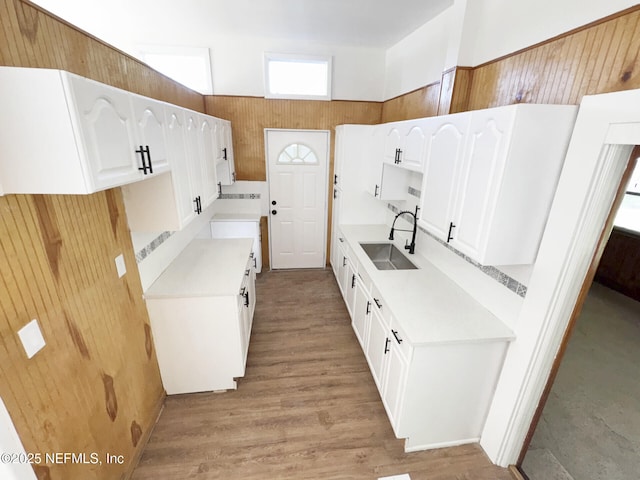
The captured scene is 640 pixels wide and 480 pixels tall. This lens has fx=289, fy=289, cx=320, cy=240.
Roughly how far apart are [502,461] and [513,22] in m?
2.68

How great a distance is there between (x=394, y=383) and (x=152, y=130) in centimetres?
208

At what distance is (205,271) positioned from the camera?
7.84 ft

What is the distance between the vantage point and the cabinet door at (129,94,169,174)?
1344 mm

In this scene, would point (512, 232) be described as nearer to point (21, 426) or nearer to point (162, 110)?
point (162, 110)

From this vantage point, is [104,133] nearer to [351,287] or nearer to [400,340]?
[400,340]

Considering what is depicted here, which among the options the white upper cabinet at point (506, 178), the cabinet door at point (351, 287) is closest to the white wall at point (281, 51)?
the cabinet door at point (351, 287)

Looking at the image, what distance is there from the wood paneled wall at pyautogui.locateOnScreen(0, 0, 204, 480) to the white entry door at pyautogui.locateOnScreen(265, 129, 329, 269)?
2.12 metres

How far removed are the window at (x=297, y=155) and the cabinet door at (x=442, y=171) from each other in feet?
7.24

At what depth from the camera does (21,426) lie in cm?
105

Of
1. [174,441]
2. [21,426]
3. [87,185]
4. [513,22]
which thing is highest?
[513,22]

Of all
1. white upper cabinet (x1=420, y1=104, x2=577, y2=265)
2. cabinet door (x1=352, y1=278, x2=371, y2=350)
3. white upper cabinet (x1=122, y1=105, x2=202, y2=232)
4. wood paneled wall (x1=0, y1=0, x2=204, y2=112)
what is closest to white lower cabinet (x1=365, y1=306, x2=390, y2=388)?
cabinet door (x1=352, y1=278, x2=371, y2=350)

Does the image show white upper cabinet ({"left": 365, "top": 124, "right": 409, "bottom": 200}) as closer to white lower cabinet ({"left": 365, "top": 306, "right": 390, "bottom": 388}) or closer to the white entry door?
the white entry door

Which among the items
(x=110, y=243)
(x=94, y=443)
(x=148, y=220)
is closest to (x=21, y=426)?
(x=94, y=443)

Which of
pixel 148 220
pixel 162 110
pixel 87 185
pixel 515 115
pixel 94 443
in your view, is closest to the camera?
pixel 87 185
